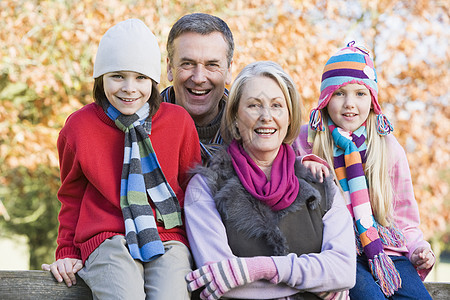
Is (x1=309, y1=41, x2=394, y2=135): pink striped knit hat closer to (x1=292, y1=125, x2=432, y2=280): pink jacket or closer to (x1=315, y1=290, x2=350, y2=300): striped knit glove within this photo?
(x1=292, y1=125, x2=432, y2=280): pink jacket

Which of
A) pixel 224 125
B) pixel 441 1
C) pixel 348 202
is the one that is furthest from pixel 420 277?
pixel 441 1

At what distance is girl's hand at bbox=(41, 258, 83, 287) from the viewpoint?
7.93 feet

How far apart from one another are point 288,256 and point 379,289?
0.58m

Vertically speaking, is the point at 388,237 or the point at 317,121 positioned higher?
the point at 317,121

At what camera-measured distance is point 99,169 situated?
252 cm

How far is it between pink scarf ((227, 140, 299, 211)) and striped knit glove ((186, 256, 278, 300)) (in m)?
0.28

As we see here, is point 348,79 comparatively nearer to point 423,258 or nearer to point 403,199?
point 403,199

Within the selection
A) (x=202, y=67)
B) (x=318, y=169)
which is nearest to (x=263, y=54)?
(x=202, y=67)

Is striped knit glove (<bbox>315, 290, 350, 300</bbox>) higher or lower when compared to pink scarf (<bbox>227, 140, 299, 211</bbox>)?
lower

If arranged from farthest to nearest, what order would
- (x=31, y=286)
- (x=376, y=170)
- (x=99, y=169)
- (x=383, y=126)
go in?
(x=383, y=126) < (x=376, y=170) < (x=99, y=169) < (x=31, y=286)

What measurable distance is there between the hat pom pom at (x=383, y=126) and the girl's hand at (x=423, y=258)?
64 cm

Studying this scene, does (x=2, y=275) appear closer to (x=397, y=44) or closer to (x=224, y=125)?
(x=224, y=125)

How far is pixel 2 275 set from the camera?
94.5 inches

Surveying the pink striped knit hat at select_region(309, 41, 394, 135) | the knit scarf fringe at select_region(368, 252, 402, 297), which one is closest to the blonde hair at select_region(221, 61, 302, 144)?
the pink striped knit hat at select_region(309, 41, 394, 135)
